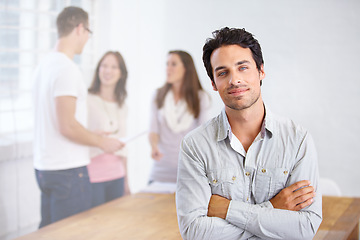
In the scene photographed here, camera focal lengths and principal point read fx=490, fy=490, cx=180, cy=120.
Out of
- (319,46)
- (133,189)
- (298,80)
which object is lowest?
(133,189)

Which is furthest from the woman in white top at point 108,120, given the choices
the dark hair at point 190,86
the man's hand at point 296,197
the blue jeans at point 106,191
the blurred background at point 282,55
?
the man's hand at point 296,197

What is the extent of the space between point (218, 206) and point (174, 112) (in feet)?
7.74

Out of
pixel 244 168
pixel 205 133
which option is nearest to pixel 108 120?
pixel 205 133

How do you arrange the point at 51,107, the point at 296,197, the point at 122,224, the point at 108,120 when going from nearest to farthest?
1. the point at 296,197
2. the point at 122,224
3. the point at 51,107
4. the point at 108,120

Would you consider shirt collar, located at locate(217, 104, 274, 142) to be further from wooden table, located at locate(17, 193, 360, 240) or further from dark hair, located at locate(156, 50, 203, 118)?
dark hair, located at locate(156, 50, 203, 118)

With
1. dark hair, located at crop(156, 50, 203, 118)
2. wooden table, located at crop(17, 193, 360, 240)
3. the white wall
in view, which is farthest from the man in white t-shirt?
dark hair, located at crop(156, 50, 203, 118)

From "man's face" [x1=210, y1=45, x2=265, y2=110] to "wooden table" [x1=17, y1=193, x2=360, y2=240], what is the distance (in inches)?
33.9

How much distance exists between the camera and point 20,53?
3.02 meters

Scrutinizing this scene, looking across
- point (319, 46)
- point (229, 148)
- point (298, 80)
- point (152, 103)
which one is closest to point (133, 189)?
point (152, 103)

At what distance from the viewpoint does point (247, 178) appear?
1840mm

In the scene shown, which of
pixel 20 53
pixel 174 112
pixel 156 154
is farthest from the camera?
pixel 156 154

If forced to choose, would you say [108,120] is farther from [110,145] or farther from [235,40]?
[235,40]

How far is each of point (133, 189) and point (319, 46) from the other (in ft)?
6.63

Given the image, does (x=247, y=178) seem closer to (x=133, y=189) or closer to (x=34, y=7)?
(x=34, y=7)
